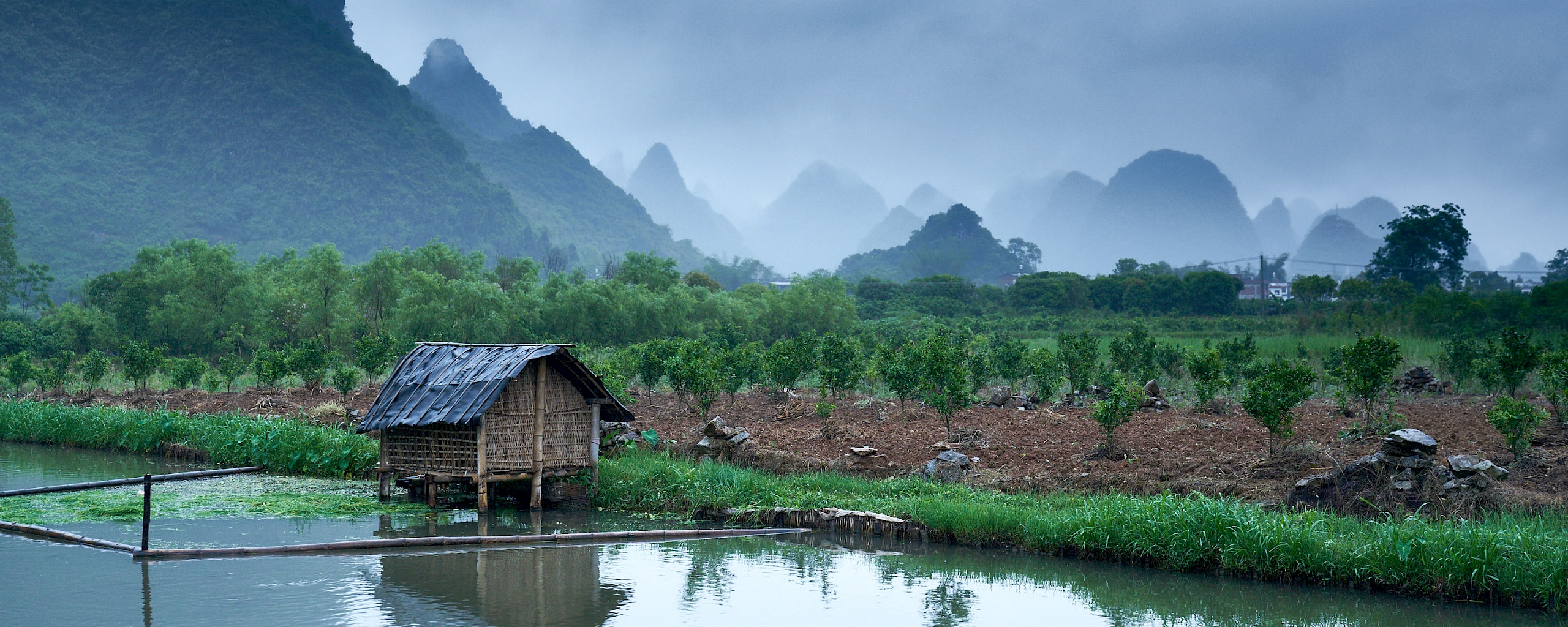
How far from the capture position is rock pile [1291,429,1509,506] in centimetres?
999

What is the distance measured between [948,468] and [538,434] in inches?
209

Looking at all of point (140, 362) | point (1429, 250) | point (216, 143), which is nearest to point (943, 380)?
point (140, 362)

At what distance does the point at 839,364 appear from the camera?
1997 cm

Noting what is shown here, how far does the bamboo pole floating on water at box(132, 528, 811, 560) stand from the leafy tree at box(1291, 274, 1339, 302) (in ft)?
145

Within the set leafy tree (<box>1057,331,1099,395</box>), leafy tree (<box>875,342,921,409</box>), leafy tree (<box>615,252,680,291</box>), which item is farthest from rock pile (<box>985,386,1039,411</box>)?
leafy tree (<box>615,252,680,291</box>)

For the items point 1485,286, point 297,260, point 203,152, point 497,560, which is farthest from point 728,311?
point 203,152

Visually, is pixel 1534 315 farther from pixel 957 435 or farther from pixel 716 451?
pixel 716 451

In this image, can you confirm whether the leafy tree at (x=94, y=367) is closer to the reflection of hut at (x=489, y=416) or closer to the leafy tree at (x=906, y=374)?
the reflection of hut at (x=489, y=416)

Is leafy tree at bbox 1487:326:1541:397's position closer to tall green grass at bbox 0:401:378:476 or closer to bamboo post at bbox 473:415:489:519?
bamboo post at bbox 473:415:489:519

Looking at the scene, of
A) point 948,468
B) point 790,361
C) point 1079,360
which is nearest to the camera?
point 948,468

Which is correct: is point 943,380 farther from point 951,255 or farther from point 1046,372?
point 951,255

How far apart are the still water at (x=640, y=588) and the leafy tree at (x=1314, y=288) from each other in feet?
142

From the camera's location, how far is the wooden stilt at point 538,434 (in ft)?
40.0

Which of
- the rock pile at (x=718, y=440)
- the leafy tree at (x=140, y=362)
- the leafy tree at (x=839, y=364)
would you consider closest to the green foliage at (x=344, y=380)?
the leafy tree at (x=140, y=362)
